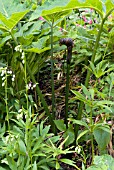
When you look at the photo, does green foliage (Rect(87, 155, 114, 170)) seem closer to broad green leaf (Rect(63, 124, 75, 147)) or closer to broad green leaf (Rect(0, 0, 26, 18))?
broad green leaf (Rect(63, 124, 75, 147))

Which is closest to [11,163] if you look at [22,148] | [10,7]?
[22,148]

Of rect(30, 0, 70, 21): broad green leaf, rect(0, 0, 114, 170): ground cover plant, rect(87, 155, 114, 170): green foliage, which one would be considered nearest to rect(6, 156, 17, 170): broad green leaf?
rect(0, 0, 114, 170): ground cover plant

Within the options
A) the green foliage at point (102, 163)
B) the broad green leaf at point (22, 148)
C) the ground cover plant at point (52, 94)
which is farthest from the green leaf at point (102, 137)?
the broad green leaf at point (22, 148)

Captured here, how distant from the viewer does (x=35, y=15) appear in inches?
50.6

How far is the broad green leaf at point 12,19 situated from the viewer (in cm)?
135

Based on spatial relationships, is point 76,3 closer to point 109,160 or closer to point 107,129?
point 107,129

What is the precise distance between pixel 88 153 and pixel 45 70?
69 centimetres

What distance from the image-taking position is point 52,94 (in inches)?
63.6

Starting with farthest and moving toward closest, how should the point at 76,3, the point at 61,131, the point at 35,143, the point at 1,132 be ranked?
the point at 61,131, the point at 1,132, the point at 35,143, the point at 76,3

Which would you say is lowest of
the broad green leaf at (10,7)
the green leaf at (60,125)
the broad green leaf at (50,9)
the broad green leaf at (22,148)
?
the broad green leaf at (22,148)

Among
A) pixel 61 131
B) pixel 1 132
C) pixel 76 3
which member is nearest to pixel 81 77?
pixel 61 131

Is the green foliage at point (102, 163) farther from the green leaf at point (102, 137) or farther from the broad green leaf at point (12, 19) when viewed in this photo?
the broad green leaf at point (12, 19)

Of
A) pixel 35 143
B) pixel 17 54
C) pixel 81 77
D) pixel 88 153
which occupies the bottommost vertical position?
pixel 88 153

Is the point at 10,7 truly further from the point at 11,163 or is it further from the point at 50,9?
the point at 11,163
